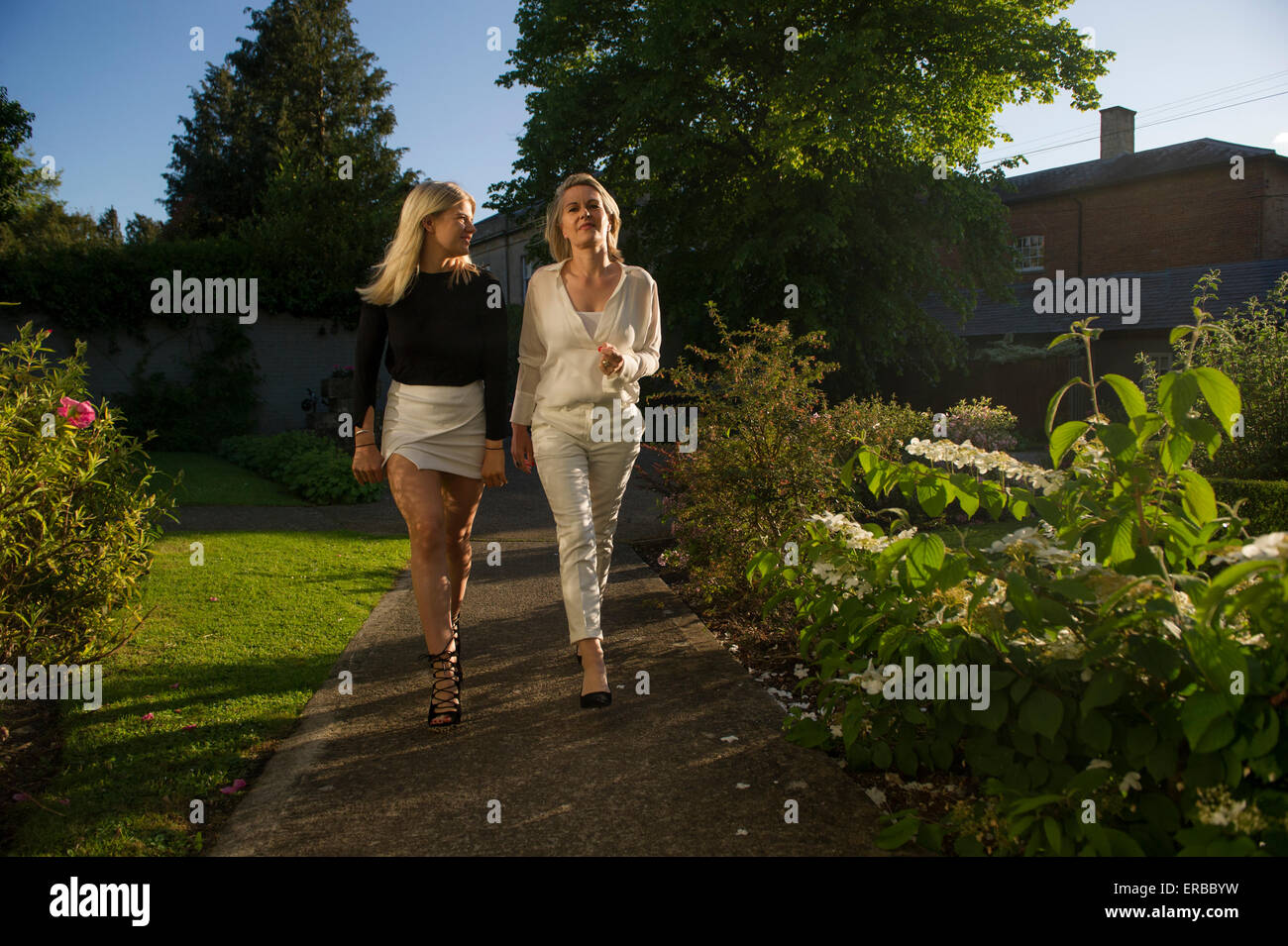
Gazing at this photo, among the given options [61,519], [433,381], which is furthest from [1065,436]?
[61,519]

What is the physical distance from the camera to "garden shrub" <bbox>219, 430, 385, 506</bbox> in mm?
10891

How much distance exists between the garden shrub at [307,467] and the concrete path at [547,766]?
6.13 m

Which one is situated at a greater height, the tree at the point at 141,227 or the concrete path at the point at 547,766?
the tree at the point at 141,227

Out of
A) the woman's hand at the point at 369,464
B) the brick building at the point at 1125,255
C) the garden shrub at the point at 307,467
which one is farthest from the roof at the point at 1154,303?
the woman's hand at the point at 369,464

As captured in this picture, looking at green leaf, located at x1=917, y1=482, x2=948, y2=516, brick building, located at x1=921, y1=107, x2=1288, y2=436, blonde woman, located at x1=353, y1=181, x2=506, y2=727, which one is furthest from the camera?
brick building, located at x1=921, y1=107, x2=1288, y2=436

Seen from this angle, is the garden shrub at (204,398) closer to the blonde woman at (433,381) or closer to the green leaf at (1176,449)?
the blonde woman at (433,381)

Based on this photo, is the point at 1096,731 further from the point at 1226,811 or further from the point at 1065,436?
the point at 1065,436

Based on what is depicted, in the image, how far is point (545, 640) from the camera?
485 cm

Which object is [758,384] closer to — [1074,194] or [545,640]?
[545,640]

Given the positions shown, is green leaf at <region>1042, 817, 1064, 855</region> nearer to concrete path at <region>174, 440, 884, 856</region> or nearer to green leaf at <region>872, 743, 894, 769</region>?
concrete path at <region>174, 440, 884, 856</region>

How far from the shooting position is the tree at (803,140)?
53.1 ft

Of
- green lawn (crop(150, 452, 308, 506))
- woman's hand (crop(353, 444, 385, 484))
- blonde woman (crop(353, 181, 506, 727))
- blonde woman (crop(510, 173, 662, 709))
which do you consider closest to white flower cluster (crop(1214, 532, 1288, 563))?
blonde woman (crop(510, 173, 662, 709))

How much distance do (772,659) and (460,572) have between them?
5.45 ft

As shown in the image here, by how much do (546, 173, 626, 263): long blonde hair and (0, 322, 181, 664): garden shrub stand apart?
2160 millimetres
